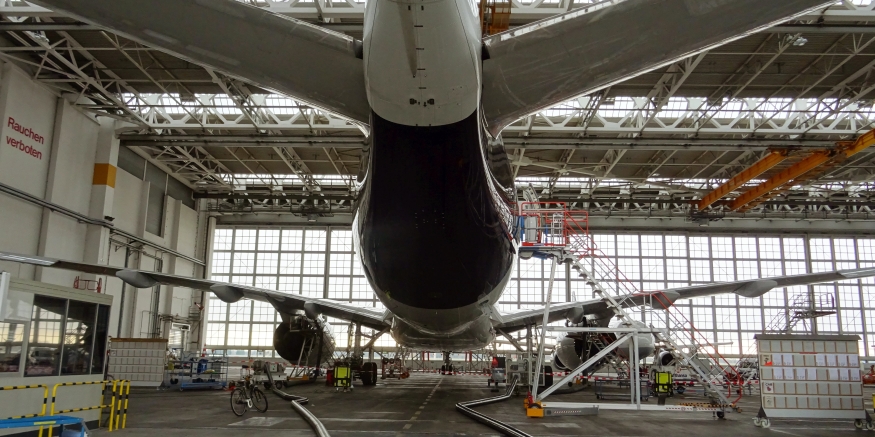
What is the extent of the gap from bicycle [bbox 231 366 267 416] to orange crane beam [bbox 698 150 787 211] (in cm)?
2807

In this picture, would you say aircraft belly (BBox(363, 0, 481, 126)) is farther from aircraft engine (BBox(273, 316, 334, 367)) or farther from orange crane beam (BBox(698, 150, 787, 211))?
orange crane beam (BBox(698, 150, 787, 211))

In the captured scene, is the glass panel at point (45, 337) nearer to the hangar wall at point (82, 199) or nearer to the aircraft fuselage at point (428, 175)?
the aircraft fuselage at point (428, 175)

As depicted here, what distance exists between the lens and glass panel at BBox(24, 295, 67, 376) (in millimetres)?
10453

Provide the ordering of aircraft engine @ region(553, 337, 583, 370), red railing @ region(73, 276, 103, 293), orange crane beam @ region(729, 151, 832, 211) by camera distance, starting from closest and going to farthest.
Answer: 1. aircraft engine @ region(553, 337, 583, 370)
2. red railing @ region(73, 276, 103, 293)
3. orange crane beam @ region(729, 151, 832, 211)

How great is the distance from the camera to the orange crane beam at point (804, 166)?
28.1 m

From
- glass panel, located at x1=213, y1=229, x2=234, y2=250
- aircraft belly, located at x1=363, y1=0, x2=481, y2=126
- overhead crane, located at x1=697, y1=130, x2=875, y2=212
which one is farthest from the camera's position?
glass panel, located at x1=213, y1=229, x2=234, y2=250

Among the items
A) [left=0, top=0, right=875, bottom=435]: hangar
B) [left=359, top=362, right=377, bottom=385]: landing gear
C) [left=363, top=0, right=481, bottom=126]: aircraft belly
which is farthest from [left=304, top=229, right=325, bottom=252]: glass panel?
[left=363, top=0, right=481, bottom=126]: aircraft belly

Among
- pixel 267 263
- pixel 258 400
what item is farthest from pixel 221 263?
pixel 258 400

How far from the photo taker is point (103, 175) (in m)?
28.1

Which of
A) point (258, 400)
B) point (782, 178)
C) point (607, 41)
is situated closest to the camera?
point (607, 41)

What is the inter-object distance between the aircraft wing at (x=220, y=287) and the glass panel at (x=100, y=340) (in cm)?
133

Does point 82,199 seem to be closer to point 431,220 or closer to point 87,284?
point 87,284

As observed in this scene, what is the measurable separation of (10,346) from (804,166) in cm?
3550

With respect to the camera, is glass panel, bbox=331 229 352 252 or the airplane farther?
glass panel, bbox=331 229 352 252
